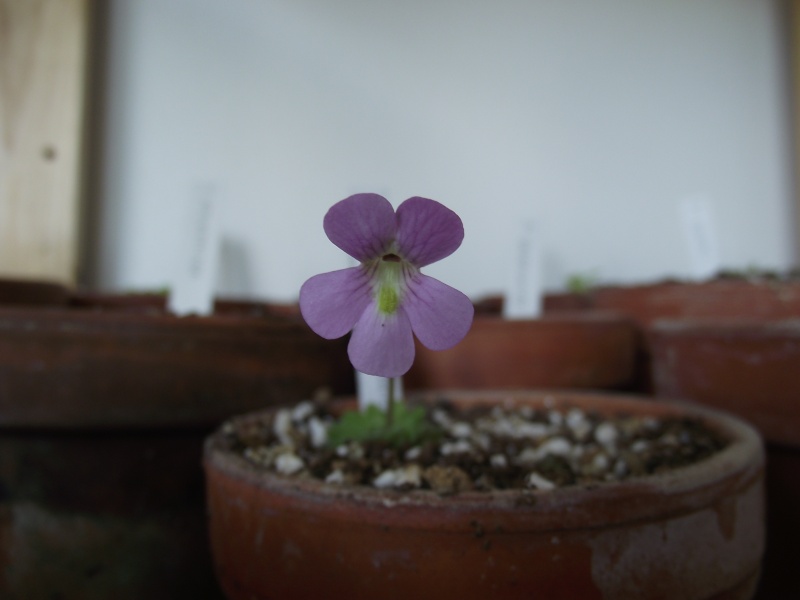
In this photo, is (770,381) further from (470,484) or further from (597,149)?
(597,149)

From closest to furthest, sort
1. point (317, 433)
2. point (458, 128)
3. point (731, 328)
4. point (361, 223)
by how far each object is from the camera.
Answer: point (361, 223) < point (317, 433) < point (731, 328) < point (458, 128)

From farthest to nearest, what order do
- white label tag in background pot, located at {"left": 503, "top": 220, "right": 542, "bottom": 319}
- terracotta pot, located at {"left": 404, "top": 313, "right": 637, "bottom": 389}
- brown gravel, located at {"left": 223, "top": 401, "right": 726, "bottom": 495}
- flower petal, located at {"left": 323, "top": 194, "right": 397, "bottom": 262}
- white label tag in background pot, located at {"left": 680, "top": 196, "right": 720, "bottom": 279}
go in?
white label tag in background pot, located at {"left": 680, "top": 196, "right": 720, "bottom": 279} < white label tag in background pot, located at {"left": 503, "top": 220, "right": 542, "bottom": 319} < terracotta pot, located at {"left": 404, "top": 313, "right": 637, "bottom": 389} < brown gravel, located at {"left": 223, "top": 401, "right": 726, "bottom": 495} < flower petal, located at {"left": 323, "top": 194, "right": 397, "bottom": 262}

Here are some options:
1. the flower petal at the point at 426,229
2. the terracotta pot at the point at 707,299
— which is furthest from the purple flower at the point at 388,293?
the terracotta pot at the point at 707,299

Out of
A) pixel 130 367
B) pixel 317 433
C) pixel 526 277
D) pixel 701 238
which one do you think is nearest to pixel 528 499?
pixel 317 433

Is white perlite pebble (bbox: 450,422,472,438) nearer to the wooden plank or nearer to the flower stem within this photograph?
the flower stem

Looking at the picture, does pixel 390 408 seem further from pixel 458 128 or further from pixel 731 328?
pixel 458 128

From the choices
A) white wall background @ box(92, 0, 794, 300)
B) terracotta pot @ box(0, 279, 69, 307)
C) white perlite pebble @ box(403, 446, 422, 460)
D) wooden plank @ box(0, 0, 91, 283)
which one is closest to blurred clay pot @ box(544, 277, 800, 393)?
white wall background @ box(92, 0, 794, 300)

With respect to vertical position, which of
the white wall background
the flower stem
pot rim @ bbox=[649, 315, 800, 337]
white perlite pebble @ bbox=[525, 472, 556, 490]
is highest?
the white wall background

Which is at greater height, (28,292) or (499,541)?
(28,292)

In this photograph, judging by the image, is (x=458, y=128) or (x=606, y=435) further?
(x=458, y=128)
